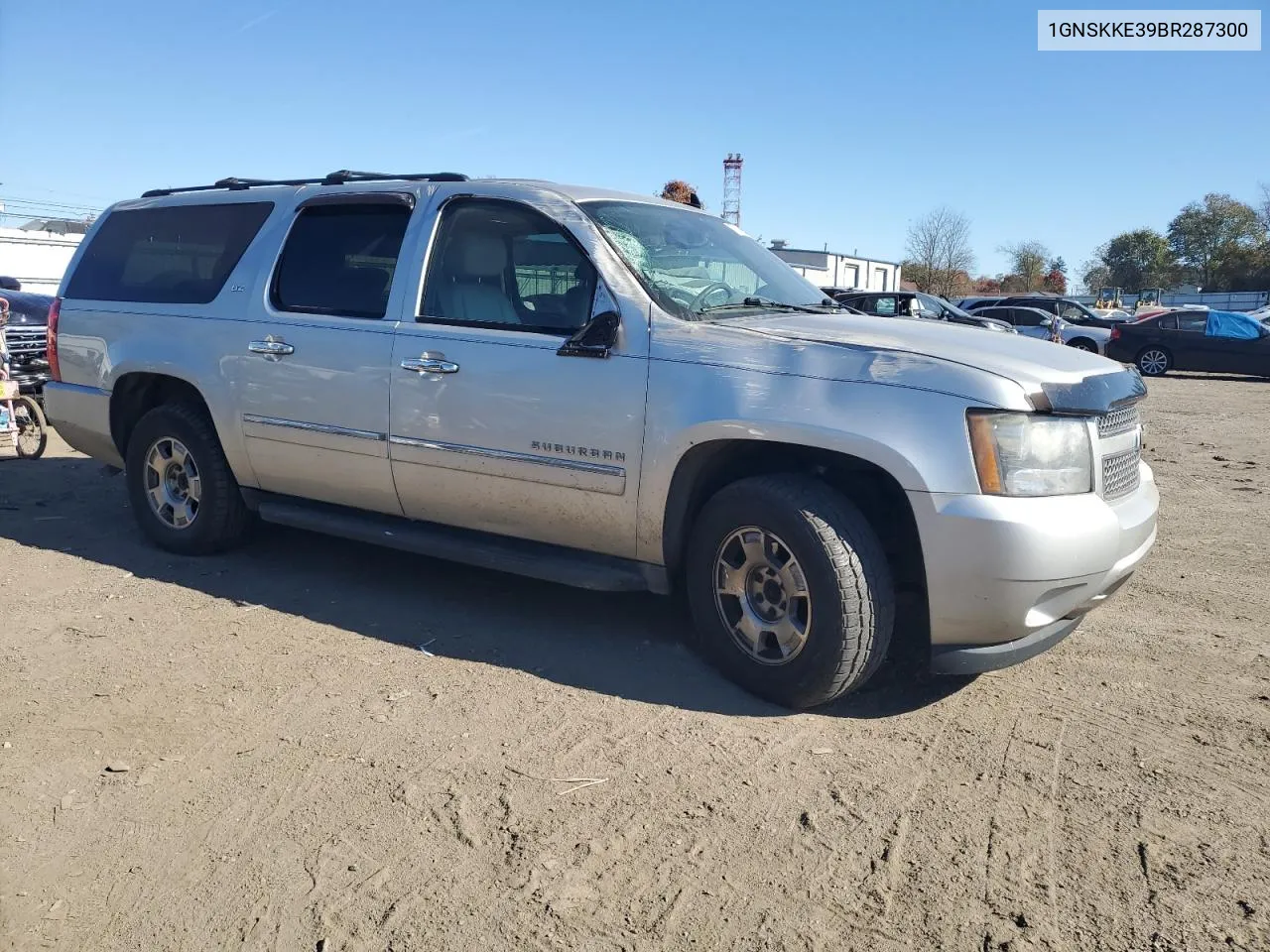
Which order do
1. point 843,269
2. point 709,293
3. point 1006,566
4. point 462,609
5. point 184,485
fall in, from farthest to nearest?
point 843,269, point 184,485, point 462,609, point 709,293, point 1006,566

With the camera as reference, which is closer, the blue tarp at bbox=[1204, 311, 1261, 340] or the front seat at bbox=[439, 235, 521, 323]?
the front seat at bbox=[439, 235, 521, 323]

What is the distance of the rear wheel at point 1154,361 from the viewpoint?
21.7 metres

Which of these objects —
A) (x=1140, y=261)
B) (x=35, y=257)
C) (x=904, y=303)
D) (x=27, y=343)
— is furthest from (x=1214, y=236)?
(x=27, y=343)

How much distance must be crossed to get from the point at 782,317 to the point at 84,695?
10.4 feet

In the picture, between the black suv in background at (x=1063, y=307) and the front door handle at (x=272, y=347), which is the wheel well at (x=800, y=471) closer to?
the front door handle at (x=272, y=347)

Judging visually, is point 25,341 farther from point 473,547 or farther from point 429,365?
point 473,547

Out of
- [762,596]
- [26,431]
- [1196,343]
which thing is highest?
[1196,343]

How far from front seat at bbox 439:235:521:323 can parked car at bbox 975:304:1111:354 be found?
2055 centimetres

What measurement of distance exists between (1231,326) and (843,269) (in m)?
29.1

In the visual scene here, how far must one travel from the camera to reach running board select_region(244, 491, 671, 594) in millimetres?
4203

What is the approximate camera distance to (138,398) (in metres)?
5.99

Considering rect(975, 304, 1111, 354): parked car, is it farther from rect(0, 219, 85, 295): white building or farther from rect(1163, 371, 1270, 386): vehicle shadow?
rect(0, 219, 85, 295): white building

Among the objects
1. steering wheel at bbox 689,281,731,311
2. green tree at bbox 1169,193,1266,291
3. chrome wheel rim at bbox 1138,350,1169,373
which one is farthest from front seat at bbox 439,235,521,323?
green tree at bbox 1169,193,1266,291

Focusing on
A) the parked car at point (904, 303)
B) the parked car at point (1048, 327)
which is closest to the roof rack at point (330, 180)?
the parked car at point (904, 303)
